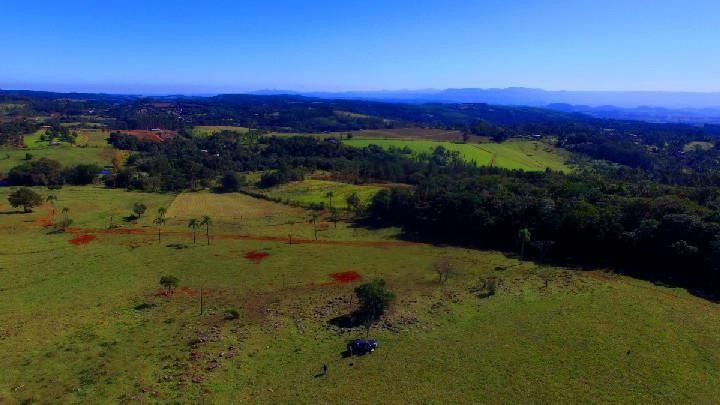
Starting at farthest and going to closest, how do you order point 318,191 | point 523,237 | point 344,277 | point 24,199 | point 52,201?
point 318,191
point 52,201
point 24,199
point 523,237
point 344,277

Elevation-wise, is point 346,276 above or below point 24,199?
below

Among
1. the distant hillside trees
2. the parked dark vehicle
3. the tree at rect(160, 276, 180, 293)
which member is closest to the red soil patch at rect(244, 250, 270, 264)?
the tree at rect(160, 276, 180, 293)

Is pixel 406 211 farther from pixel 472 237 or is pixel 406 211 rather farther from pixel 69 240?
pixel 69 240

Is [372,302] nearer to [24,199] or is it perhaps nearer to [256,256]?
[256,256]

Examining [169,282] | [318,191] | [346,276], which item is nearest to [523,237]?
[346,276]

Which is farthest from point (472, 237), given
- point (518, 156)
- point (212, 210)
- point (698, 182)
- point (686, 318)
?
point (518, 156)
